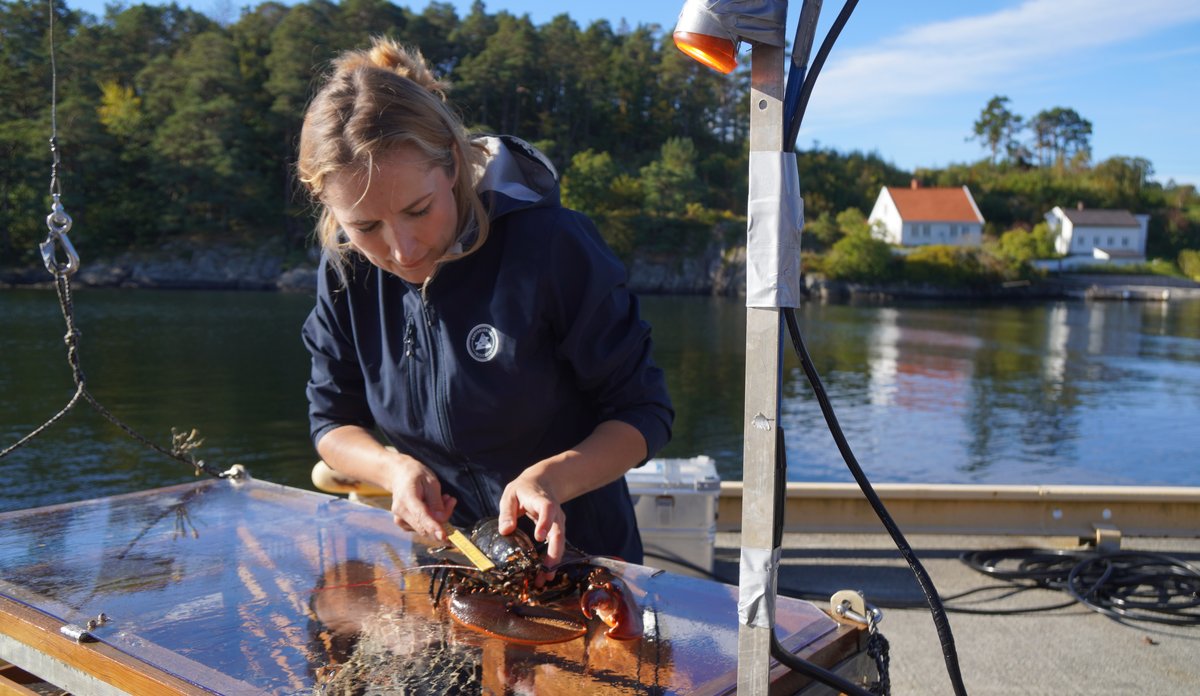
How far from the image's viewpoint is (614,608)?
5.00 feet

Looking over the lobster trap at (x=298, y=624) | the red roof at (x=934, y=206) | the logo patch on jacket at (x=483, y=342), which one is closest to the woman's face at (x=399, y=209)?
the logo patch on jacket at (x=483, y=342)

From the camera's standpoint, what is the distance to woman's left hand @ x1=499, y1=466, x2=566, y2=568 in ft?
5.23

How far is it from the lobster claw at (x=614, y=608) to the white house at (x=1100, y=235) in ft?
291

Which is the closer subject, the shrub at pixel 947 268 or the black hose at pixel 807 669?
the black hose at pixel 807 669

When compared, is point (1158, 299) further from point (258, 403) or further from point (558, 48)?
point (258, 403)

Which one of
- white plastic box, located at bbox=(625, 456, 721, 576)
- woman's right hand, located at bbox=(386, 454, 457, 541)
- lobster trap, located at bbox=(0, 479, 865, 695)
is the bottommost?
white plastic box, located at bbox=(625, 456, 721, 576)

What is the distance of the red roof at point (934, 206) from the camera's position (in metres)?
79.1

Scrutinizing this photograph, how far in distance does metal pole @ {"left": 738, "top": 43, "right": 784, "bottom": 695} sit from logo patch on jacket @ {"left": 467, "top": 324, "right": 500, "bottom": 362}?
0.82 meters

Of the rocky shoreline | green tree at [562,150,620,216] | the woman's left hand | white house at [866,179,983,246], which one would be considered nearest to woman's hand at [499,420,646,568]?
the woman's left hand

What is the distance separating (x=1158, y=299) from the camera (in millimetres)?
68625

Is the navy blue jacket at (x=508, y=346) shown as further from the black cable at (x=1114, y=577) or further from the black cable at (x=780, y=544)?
the black cable at (x=1114, y=577)

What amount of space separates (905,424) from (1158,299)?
191ft

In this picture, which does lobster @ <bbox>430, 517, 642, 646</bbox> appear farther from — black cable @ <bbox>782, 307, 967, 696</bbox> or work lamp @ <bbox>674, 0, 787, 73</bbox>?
work lamp @ <bbox>674, 0, 787, 73</bbox>

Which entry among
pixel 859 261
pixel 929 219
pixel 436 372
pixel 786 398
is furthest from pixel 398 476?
pixel 929 219
